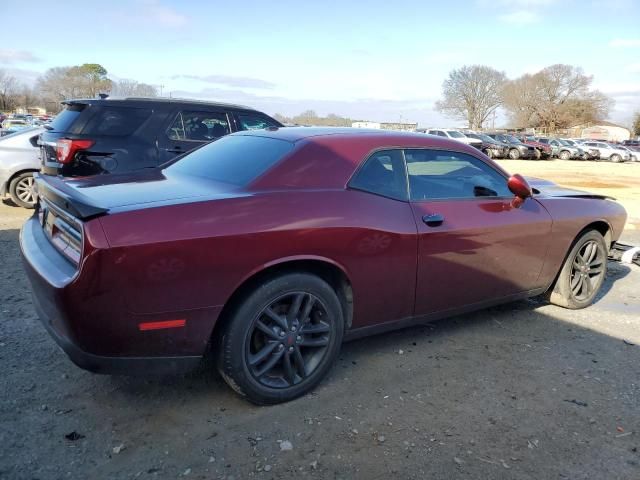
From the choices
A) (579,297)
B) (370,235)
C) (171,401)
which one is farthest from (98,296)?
(579,297)

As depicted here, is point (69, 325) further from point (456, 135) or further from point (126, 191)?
point (456, 135)

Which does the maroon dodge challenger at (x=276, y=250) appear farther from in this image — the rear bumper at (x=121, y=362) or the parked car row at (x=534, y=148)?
the parked car row at (x=534, y=148)

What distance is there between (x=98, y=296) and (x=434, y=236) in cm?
205

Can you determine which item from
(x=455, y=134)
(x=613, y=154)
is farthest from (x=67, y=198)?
(x=613, y=154)

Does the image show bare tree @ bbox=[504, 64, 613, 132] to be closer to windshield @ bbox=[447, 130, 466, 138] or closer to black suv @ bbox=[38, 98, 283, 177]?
windshield @ bbox=[447, 130, 466, 138]

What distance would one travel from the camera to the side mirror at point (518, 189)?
3869 mm

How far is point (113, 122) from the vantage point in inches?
241

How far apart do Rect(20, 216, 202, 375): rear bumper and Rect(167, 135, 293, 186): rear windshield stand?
40.8 inches

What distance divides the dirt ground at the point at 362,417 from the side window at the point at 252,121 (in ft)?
12.8

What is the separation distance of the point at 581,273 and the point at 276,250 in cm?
323

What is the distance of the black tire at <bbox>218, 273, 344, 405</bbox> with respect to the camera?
8.99 feet

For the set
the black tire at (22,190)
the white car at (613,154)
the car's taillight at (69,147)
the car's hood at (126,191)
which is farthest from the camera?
the white car at (613,154)

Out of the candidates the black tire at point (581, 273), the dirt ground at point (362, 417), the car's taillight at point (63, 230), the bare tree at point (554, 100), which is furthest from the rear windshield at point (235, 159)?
the bare tree at point (554, 100)

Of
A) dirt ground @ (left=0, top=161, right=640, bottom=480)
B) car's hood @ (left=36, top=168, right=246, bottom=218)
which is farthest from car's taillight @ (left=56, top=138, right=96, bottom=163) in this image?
car's hood @ (left=36, top=168, right=246, bottom=218)
